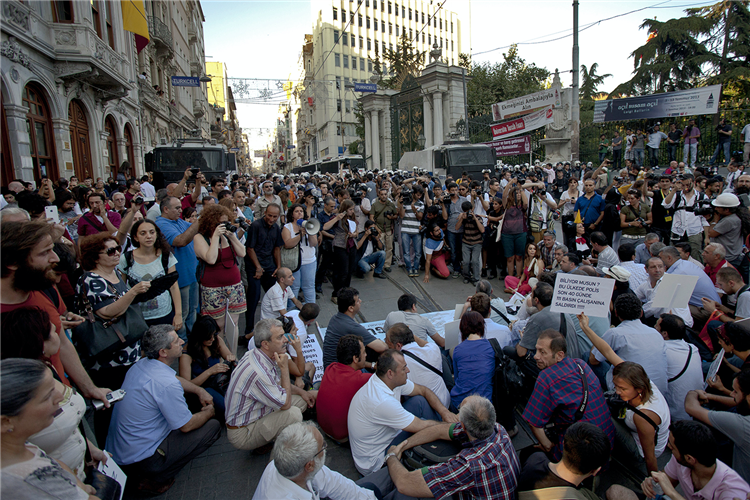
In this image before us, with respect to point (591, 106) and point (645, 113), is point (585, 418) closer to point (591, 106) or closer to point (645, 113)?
point (645, 113)

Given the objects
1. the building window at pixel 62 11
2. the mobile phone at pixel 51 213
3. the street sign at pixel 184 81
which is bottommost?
the mobile phone at pixel 51 213

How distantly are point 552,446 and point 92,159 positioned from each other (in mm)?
18451

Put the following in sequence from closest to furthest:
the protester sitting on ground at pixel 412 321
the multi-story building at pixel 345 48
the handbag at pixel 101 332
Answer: the handbag at pixel 101 332, the protester sitting on ground at pixel 412 321, the multi-story building at pixel 345 48

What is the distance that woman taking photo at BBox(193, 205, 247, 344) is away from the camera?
5004mm

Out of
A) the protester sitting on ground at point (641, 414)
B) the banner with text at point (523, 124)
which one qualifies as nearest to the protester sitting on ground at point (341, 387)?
the protester sitting on ground at point (641, 414)

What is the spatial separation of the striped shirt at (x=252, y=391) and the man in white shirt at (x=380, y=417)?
662 mm

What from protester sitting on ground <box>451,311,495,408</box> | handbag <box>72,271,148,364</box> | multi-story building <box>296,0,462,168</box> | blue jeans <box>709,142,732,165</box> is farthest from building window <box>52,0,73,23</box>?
multi-story building <box>296,0,462,168</box>

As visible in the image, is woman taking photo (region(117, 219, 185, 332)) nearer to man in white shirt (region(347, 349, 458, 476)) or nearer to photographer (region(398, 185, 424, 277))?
man in white shirt (region(347, 349, 458, 476))

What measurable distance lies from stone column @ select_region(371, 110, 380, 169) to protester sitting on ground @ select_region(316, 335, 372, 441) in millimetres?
28484

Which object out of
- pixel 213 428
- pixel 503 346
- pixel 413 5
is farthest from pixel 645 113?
pixel 413 5

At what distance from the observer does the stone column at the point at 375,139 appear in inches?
1229

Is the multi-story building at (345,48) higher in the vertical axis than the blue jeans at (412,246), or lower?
higher

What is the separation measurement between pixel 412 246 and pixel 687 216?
16.6 feet

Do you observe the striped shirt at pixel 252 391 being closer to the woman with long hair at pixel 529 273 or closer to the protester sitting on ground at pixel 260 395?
the protester sitting on ground at pixel 260 395
